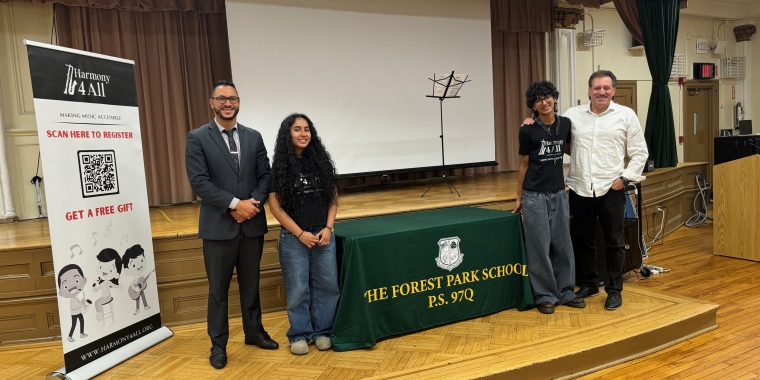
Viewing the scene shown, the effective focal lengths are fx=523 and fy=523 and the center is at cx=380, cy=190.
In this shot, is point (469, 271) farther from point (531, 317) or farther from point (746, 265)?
point (746, 265)

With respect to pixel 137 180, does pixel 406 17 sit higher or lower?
higher

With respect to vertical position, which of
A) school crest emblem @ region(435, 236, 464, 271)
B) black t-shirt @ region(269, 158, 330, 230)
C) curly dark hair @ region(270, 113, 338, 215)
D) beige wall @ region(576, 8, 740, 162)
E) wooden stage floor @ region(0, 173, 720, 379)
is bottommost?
wooden stage floor @ region(0, 173, 720, 379)

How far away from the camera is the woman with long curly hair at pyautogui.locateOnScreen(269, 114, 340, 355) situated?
2.85 m

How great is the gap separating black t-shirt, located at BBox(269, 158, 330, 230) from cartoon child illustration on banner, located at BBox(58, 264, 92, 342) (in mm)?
1123

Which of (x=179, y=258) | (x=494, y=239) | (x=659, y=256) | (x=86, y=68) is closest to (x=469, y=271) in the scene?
(x=494, y=239)

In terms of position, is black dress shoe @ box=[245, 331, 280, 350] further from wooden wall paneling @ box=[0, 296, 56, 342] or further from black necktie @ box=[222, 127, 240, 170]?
wooden wall paneling @ box=[0, 296, 56, 342]

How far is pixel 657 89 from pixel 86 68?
19.6ft

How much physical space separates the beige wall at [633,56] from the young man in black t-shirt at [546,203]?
16.0 ft

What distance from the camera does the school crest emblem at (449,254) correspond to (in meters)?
3.21

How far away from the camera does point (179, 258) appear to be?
3584mm

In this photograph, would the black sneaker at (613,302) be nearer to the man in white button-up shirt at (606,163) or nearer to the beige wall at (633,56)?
the man in white button-up shirt at (606,163)

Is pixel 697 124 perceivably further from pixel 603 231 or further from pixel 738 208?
pixel 603 231

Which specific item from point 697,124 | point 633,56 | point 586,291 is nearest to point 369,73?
point 586,291

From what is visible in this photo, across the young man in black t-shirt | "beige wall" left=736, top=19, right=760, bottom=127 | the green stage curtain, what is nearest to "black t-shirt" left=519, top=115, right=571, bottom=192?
the young man in black t-shirt
